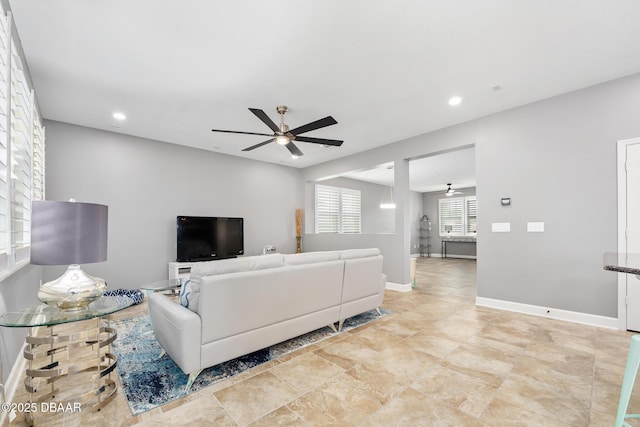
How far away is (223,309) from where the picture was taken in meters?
2.25

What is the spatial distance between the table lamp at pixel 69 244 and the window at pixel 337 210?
6183 mm

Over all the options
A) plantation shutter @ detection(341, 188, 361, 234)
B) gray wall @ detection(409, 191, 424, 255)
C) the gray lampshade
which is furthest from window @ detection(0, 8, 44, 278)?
gray wall @ detection(409, 191, 424, 255)

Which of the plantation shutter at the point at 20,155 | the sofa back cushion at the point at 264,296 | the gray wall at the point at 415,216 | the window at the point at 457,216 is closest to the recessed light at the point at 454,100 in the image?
the sofa back cushion at the point at 264,296

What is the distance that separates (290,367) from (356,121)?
3593 millimetres

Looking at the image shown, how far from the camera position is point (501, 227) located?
13.7 ft

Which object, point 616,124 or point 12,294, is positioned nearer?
point 12,294

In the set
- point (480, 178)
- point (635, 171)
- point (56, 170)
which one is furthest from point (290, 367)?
point (56, 170)

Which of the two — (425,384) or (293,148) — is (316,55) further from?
(425,384)

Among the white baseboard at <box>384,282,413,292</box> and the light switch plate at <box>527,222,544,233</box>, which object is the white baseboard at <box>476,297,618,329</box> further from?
the white baseboard at <box>384,282,413,292</box>

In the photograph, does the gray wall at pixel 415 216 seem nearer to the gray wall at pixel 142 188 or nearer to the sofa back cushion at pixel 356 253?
the gray wall at pixel 142 188

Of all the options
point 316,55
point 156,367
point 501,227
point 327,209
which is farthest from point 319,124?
point 327,209

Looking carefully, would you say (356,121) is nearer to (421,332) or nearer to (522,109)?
(522,109)

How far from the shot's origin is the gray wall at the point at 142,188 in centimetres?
461

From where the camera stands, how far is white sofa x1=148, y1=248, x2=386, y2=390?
2.14m
